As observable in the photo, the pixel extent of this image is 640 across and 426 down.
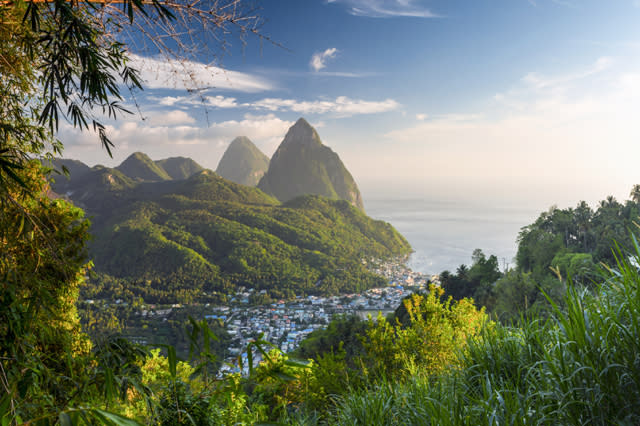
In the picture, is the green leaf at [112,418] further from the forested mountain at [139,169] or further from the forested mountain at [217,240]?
the forested mountain at [139,169]

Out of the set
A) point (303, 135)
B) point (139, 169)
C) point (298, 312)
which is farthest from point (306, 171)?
point (298, 312)

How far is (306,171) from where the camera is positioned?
4429 inches

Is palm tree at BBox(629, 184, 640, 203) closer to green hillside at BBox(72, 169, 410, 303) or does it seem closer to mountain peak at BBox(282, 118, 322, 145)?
green hillside at BBox(72, 169, 410, 303)

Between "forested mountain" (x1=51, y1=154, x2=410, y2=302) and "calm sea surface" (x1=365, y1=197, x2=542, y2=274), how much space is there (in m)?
6.79

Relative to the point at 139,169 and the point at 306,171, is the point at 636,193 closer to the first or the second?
the point at 306,171

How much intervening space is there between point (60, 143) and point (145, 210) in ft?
198

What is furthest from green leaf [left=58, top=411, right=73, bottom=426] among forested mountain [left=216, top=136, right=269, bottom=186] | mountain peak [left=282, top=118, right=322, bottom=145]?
forested mountain [left=216, top=136, right=269, bottom=186]

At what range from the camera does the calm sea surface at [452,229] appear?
4269 centimetres

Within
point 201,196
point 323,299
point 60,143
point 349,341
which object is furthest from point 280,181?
point 60,143

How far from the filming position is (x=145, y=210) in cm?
5575

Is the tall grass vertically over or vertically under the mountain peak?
under

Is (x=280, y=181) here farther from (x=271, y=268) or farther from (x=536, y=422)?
(x=536, y=422)

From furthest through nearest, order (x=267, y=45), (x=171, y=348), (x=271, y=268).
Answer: (x=271, y=268) → (x=267, y=45) → (x=171, y=348)

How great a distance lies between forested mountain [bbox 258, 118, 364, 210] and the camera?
364 feet
